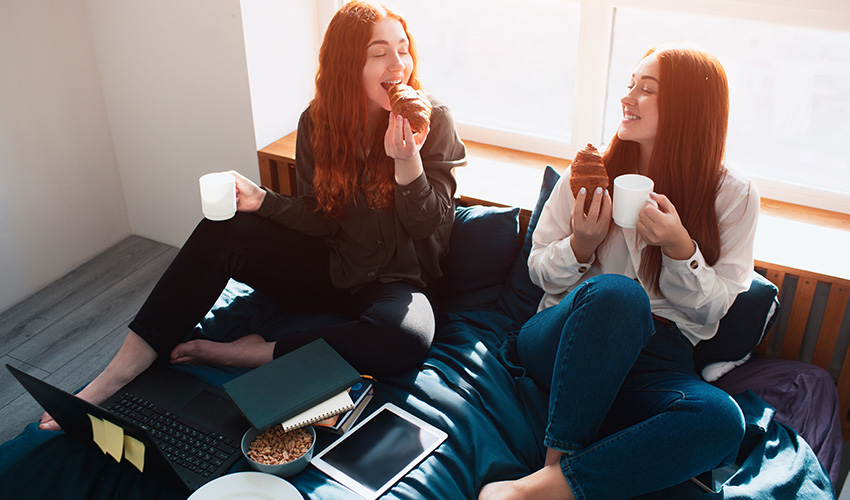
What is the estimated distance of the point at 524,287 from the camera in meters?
2.05

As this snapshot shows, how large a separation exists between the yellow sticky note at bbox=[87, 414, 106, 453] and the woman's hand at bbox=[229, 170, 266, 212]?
2.09 ft

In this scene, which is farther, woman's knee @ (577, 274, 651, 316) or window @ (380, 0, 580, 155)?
window @ (380, 0, 580, 155)

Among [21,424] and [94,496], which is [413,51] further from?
[21,424]

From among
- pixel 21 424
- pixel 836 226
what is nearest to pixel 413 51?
pixel 836 226

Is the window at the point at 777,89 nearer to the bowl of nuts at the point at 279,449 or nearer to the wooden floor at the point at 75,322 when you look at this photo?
the bowl of nuts at the point at 279,449

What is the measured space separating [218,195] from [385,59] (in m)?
0.54

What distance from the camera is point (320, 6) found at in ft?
9.07

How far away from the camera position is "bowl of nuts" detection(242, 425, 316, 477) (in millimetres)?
1524

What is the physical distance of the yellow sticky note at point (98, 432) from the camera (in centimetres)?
148

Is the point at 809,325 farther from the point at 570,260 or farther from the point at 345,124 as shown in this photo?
the point at 345,124

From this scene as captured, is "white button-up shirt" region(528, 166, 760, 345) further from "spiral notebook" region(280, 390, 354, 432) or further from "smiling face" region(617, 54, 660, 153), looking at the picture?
"spiral notebook" region(280, 390, 354, 432)

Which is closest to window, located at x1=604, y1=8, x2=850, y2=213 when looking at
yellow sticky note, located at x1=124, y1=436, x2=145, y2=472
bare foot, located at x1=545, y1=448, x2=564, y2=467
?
bare foot, located at x1=545, y1=448, x2=564, y2=467

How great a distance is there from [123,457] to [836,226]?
2.04 metres

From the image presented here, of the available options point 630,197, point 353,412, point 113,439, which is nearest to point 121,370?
point 113,439
